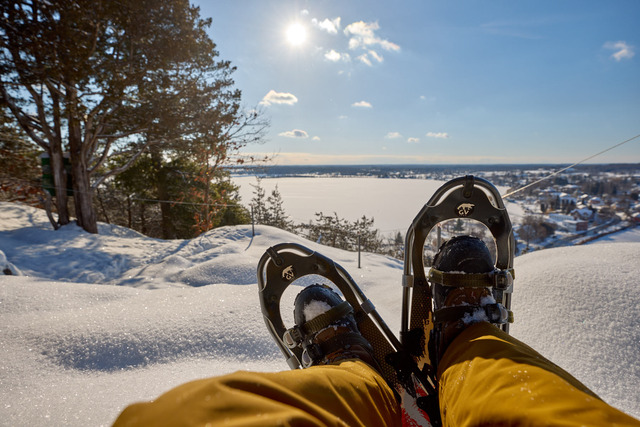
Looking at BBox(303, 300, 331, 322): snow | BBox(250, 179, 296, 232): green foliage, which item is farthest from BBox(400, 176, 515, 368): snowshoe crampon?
BBox(250, 179, 296, 232): green foliage

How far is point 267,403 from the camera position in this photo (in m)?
0.47

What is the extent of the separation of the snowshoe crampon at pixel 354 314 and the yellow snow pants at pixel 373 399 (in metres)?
0.46

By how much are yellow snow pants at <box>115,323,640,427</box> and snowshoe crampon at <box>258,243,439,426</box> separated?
0.46m

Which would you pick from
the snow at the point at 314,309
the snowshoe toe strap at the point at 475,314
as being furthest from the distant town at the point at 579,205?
the snow at the point at 314,309

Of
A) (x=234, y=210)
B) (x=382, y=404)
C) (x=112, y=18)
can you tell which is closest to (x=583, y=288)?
(x=382, y=404)

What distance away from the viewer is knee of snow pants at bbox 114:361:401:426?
0.40 meters

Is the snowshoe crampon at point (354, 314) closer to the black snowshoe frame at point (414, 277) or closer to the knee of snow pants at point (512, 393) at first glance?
the black snowshoe frame at point (414, 277)

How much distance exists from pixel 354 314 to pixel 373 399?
3.08 ft

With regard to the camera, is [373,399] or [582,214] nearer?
[373,399]

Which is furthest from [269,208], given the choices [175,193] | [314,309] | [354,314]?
[314,309]

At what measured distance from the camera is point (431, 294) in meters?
1.66

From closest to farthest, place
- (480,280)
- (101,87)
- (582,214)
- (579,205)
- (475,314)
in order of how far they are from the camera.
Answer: (475,314) → (480,280) → (101,87) → (582,214) → (579,205)

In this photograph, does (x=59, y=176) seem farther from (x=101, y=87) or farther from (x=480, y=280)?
(x=480, y=280)

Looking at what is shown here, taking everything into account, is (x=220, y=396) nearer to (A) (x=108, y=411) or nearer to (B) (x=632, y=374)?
(A) (x=108, y=411)
